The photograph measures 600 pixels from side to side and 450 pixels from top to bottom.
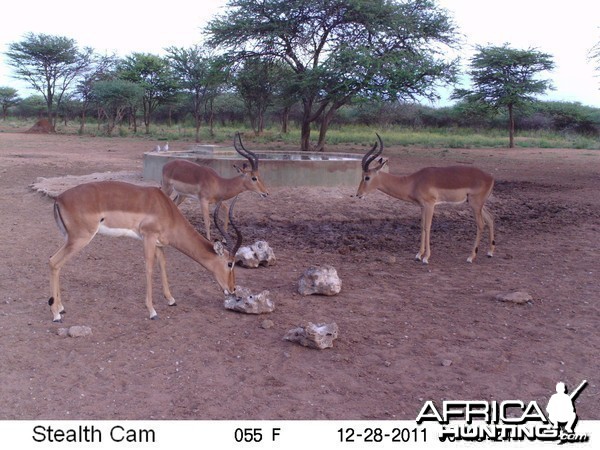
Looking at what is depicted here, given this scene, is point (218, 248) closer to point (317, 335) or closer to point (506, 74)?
point (317, 335)

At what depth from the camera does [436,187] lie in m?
8.51

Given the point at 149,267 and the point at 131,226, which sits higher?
the point at 131,226

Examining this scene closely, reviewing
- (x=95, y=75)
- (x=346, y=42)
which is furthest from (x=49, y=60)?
(x=346, y=42)

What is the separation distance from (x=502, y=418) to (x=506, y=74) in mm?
29778

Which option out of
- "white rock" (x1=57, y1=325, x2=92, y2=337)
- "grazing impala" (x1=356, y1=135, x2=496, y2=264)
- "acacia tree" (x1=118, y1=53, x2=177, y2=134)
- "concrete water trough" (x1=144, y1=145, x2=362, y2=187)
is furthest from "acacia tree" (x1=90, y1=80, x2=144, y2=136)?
"white rock" (x1=57, y1=325, x2=92, y2=337)

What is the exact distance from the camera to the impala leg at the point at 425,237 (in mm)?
8062

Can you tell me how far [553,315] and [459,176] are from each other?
10.0 ft

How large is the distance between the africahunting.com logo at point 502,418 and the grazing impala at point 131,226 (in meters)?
2.40

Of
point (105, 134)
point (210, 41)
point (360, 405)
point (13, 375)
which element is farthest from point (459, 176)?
point (105, 134)

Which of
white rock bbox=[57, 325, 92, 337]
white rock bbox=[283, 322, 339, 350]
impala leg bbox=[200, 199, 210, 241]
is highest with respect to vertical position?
impala leg bbox=[200, 199, 210, 241]

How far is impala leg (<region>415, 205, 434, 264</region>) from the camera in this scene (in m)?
8.06

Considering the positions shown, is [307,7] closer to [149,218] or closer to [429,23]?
[429,23]

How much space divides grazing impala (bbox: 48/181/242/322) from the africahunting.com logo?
94.5 inches

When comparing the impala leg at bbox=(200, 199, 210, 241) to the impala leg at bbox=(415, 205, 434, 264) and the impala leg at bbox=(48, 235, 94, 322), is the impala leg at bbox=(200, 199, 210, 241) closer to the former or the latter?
the impala leg at bbox=(415, 205, 434, 264)
